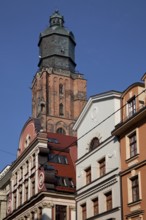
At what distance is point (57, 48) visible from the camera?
13350cm

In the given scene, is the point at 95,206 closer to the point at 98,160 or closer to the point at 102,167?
the point at 102,167

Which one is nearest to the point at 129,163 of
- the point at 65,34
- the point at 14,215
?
the point at 14,215

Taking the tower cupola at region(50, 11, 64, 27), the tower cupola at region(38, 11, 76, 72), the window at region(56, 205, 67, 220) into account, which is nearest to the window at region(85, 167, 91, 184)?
the window at region(56, 205, 67, 220)

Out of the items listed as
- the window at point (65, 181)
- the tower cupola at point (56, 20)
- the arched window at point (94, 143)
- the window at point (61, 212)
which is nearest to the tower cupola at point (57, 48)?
the tower cupola at point (56, 20)

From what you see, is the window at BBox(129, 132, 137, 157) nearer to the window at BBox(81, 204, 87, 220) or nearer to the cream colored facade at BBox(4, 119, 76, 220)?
the window at BBox(81, 204, 87, 220)

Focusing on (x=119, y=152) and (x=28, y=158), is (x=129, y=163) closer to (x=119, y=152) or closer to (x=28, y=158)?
(x=119, y=152)

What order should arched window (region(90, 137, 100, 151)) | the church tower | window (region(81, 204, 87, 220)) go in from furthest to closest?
the church tower
window (region(81, 204, 87, 220))
arched window (region(90, 137, 100, 151))

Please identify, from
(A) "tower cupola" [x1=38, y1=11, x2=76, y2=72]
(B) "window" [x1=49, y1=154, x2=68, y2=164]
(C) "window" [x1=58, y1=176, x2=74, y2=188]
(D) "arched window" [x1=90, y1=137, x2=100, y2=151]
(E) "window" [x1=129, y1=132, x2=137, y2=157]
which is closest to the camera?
(E) "window" [x1=129, y1=132, x2=137, y2=157]

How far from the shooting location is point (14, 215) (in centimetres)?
5381

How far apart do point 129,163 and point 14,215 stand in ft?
78.4

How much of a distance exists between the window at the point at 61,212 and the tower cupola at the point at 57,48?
8769 cm

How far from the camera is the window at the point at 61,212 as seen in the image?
45.7m

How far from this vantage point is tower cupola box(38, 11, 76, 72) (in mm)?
132875

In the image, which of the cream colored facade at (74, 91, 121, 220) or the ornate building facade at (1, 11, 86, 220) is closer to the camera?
the cream colored facade at (74, 91, 121, 220)
